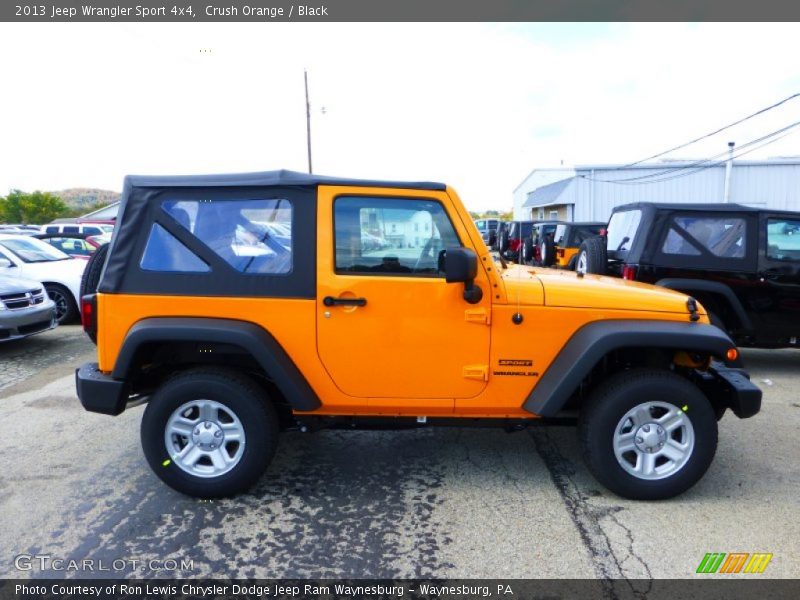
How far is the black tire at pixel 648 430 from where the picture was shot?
346cm

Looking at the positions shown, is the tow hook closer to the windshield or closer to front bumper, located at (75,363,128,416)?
front bumper, located at (75,363,128,416)

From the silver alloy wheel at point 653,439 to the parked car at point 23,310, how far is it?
24.4 ft

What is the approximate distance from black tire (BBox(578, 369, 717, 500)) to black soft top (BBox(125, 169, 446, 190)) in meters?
1.68

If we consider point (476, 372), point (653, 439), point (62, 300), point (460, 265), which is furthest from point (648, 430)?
point (62, 300)

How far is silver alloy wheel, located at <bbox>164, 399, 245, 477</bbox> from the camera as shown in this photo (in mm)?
3525

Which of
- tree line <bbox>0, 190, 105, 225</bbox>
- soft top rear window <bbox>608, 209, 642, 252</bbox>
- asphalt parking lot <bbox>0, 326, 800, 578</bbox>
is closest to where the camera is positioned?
asphalt parking lot <bbox>0, 326, 800, 578</bbox>

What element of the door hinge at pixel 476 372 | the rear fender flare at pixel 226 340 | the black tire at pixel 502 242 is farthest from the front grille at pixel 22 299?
the door hinge at pixel 476 372

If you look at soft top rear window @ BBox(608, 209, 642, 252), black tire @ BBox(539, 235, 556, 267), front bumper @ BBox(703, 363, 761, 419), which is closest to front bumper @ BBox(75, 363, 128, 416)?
front bumper @ BBox(703, 363, 761, 419)

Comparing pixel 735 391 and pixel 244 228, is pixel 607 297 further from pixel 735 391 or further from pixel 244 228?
pixel 244 228

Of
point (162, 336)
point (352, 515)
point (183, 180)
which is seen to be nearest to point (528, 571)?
point (352, 515)

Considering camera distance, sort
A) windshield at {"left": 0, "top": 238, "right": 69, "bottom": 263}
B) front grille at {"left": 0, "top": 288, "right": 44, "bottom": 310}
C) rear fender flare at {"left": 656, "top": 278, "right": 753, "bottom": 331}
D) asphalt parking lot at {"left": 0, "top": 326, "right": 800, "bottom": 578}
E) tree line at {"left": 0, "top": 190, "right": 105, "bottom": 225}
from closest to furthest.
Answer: asphalt parking lot at {"left": 0, "top": 326, "right": 800, "bottom": 578} → rear fender flare at {"left": 656, "top": 278, "right": 753, "bottom": 331} → front grille at {"left": 0, "top": 288, "right": 44, "bottom": 310} → windshield at {"left": 0, "top": 238, "right": 69, "bottom": 263} → tree line at {"left": 0, "top": 190, "right": 105, "bottom": 225}

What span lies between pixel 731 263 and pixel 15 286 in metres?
8.98

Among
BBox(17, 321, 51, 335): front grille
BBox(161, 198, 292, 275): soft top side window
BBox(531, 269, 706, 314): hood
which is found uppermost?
BBox(161, 198, 292, 275): soft top side window

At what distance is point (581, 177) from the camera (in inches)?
1261
